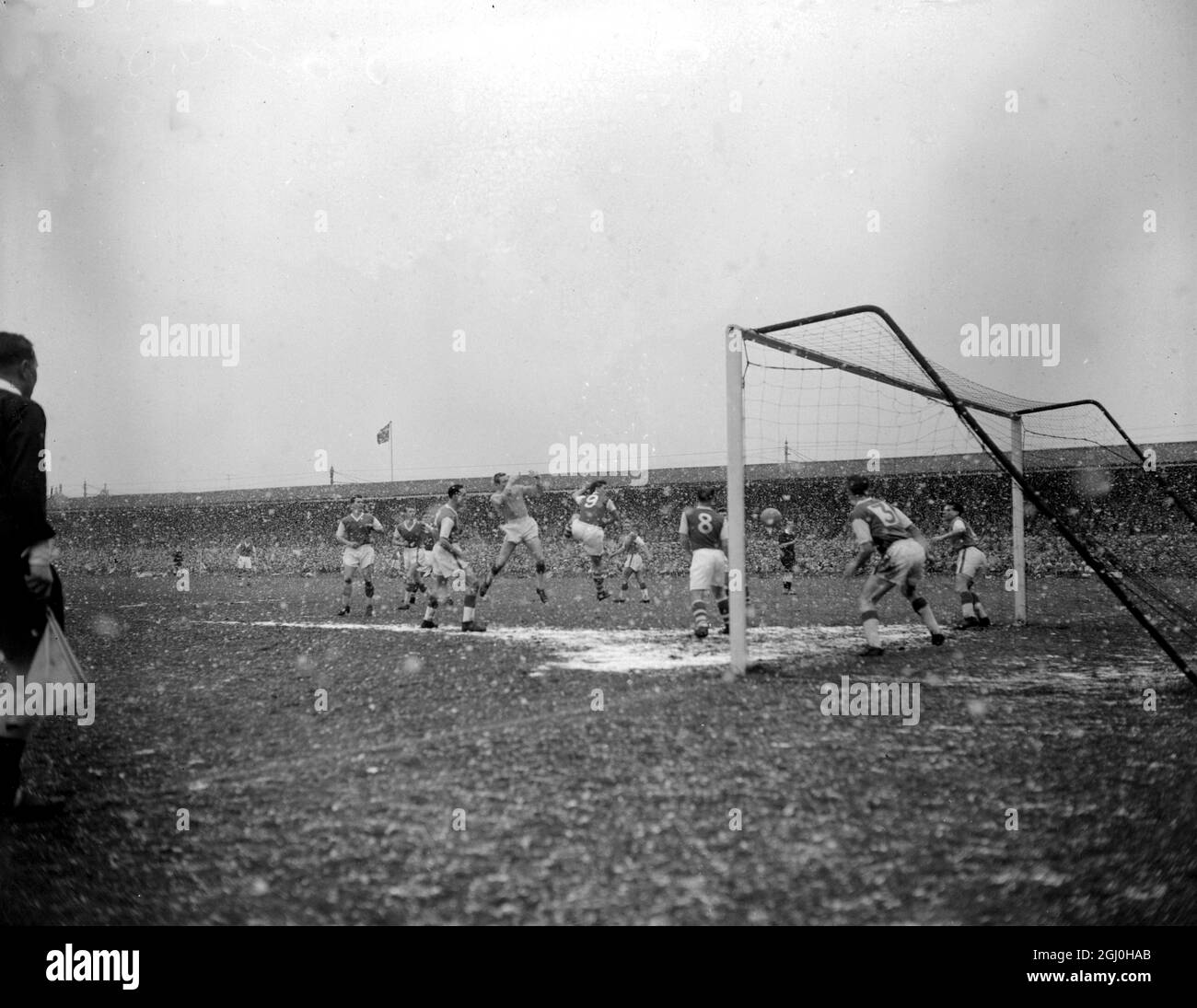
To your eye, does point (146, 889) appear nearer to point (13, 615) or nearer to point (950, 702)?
point (13, 615)

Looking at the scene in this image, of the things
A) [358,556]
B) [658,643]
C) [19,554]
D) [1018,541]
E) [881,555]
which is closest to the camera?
[19,554]

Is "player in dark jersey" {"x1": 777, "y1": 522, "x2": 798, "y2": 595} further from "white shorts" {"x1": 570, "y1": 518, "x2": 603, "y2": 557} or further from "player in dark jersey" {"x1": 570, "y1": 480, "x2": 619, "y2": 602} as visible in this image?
"white shorts" {"x1": 570, "y1": 518, "x2": 603, "y2": 557}

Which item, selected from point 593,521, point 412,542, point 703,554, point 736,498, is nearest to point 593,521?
point 593,521

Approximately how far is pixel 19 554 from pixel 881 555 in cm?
765

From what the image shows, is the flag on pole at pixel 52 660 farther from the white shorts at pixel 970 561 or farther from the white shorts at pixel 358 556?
the white shorts at pixel 970 561

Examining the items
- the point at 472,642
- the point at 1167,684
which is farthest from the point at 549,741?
the point at 1167,684

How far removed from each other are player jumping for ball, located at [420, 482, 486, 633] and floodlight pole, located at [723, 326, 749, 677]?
4.73m

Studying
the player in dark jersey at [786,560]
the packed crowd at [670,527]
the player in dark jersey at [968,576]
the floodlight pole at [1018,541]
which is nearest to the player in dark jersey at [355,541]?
the packed crowd at [670,527]

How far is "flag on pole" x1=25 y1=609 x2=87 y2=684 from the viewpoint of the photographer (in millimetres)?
3898

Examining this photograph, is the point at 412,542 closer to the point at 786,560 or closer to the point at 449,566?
the point at 449,566

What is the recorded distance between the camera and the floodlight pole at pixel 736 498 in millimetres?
7508

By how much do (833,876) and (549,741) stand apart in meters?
2.46

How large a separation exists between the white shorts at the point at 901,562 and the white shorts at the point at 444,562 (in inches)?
240

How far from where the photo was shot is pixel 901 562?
8820mm
